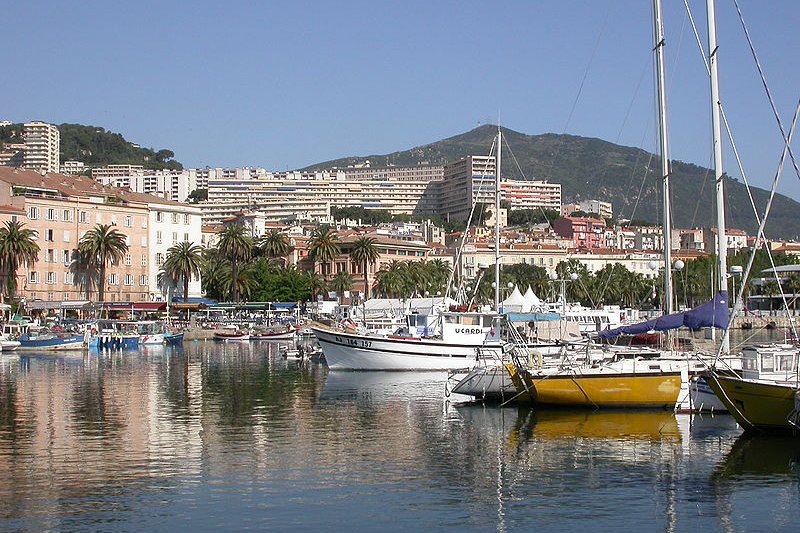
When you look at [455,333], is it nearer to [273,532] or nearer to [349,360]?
[349,360]

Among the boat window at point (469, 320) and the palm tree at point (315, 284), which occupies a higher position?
the palm tree at point (315, 284)

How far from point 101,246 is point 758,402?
95016 millimetres

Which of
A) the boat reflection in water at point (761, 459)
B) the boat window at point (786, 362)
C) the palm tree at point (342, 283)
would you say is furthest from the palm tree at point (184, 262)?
the boat window at point (786, 362)

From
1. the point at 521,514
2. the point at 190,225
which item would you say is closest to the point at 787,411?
the point at 521,514

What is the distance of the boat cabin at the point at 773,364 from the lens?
30.5m

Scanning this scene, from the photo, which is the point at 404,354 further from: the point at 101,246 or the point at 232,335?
the point at 101,246

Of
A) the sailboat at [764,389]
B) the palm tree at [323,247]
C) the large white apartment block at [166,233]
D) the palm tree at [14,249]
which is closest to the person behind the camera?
the sailboat at [764,389]

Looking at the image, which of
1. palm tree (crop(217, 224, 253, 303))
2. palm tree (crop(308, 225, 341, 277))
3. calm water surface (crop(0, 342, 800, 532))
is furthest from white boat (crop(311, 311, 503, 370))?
palm tree (crop(308, 225, 341, 277))

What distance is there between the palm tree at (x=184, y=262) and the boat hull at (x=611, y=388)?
90452 mm

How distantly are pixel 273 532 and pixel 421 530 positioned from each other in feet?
9.21

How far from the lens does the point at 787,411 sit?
3027 cm

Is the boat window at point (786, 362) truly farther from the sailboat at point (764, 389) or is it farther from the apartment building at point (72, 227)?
the apartment building at point (72, 227)

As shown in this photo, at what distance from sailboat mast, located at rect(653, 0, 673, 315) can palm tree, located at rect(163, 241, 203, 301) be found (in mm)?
84627

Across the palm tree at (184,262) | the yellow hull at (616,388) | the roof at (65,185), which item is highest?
the roof at (65,185)
